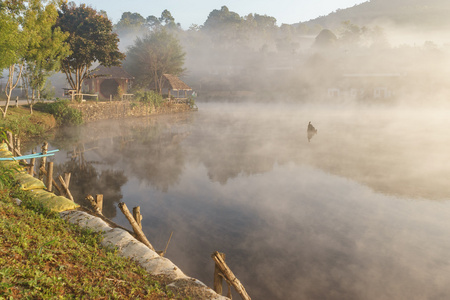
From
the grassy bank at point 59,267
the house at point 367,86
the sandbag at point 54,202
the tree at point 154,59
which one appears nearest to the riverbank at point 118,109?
the tree at point 154,59

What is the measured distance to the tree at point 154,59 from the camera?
5934 centimetres

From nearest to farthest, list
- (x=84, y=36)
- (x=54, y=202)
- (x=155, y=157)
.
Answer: (x=54, y=202) < (x=155, y=157) < (x=84, y=36)

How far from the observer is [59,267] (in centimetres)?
569

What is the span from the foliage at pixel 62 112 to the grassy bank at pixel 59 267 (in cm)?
2648

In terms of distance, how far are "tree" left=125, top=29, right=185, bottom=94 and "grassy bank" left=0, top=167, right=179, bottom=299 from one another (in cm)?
5242

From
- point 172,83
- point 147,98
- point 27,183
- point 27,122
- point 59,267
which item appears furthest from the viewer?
point 172,83

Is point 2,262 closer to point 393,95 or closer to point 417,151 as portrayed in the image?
point 417,151

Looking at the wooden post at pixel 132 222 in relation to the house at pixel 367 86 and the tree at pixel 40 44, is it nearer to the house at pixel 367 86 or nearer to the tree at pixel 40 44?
the tree at pixel 40 44

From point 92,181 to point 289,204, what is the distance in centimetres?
991

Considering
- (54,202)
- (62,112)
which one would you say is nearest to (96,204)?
(54,202)

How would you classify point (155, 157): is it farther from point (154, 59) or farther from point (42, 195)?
point (154, 59)

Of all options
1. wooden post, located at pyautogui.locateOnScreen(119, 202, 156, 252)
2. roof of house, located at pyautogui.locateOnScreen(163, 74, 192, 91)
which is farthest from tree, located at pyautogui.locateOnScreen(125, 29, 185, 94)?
wooden post, located at pyautogui.locateOnScreen(119, 202, 156, 252)

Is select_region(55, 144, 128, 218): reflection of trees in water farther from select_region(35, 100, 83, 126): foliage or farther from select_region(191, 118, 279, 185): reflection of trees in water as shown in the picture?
select_region(35, 100, 83, 126): foliage

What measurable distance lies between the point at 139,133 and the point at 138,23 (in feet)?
515
